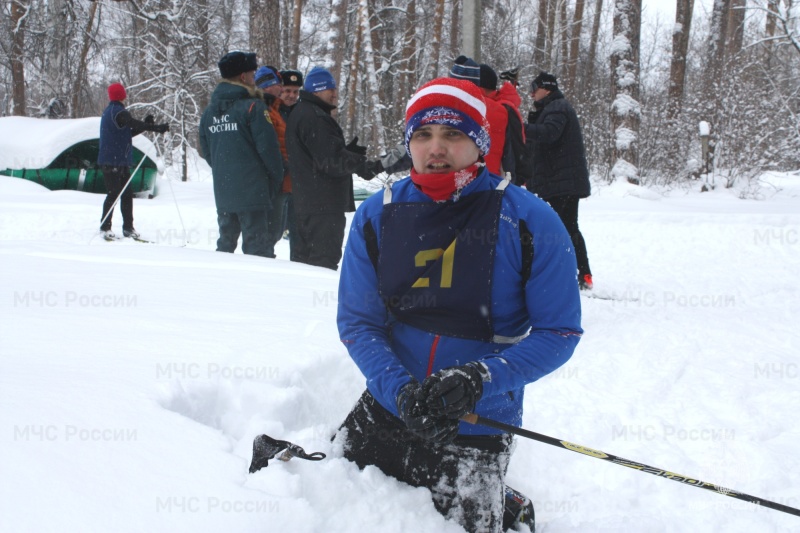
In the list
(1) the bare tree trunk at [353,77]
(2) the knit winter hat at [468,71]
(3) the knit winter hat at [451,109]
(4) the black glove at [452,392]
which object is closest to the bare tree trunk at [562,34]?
(1) the bare tree trunk at [353,77]

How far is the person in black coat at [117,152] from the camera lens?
24.1 feet

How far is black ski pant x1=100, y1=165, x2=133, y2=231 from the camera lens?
24.5 ft

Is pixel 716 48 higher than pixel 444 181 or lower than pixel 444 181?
higher

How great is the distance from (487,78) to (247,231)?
250 centimetres

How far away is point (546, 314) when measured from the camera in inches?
77.4

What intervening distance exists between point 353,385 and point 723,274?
531cm

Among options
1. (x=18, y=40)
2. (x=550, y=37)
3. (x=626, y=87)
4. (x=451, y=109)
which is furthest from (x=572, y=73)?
(x=451, y=109)

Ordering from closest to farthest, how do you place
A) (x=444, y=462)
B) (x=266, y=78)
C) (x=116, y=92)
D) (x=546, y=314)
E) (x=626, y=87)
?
(x=546, y=314), (x=444, y=462), (x=266, y=78), (x=116, y=92), (x=626, y=87)

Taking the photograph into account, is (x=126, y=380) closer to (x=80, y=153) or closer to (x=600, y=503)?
(x=600, y=503)

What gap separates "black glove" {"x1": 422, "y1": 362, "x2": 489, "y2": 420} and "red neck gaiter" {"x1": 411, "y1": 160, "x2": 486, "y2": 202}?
2.01 ft

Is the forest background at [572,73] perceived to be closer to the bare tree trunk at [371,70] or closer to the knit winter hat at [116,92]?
the bare tree trunk at [371,70]

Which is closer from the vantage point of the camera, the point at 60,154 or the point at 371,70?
the point at 60,154

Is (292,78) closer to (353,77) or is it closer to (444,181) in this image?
(444,181)

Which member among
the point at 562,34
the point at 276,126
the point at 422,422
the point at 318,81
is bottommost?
the point at 422,422
